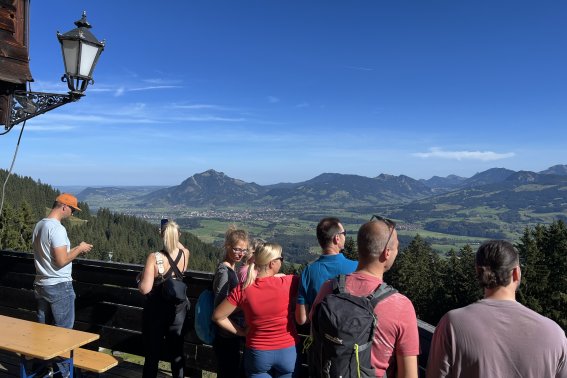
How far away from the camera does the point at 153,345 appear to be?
3967 mm

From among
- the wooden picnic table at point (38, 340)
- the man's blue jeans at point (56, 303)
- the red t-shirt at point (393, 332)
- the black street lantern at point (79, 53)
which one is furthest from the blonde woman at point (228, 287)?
the black street lantern at point (79, 53)

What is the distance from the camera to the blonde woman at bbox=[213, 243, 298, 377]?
9.92 ft

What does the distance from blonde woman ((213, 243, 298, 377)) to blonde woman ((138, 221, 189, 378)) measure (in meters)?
1.06

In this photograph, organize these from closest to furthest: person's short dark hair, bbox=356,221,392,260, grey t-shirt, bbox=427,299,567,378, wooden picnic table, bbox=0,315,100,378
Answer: grey t-shirt, bbox=427,299,567,378
person's short dark hair, bbox=356,221,392,260
wooden picnic table, bbox=0,315,100,378

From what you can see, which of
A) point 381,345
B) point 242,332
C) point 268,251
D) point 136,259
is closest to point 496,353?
point 381,345

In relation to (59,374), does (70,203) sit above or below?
above

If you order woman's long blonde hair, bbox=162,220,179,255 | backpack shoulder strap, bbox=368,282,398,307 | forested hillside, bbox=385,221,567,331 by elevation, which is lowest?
forested hillside, bbox=385,221,567,331

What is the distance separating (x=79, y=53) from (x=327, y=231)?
3.73m

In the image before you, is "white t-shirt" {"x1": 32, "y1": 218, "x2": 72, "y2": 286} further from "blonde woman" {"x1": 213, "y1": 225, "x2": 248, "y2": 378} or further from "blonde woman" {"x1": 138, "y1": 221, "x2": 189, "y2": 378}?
"blonde woman" {"x1": 213, "y1": 225, "x2": 248, "y2": 378}

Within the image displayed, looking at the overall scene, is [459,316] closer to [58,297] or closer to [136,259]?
[58,297]

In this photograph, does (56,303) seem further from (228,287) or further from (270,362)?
(270,362)

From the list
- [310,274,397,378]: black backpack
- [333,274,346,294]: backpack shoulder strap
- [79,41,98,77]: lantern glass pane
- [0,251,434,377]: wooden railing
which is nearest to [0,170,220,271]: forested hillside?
[0,251,434,377]: wooden railing

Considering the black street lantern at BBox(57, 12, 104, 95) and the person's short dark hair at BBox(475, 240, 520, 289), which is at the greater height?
the black street lantern at BBox(57, 12, 104, 95)

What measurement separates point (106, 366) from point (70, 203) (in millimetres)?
1731
